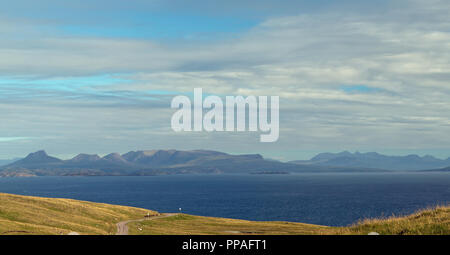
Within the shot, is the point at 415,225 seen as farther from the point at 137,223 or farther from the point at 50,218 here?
the point at 137,223

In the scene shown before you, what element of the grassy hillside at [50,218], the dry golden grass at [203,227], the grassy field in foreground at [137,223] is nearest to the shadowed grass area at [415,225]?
the grassy field in foreground at [137,223]

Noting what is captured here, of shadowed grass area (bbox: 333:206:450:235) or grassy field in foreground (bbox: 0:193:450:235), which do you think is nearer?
shadowed grass area (bbox: 333:206:450:235)

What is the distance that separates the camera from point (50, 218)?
2574 inches

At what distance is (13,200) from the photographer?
7656 centimetres

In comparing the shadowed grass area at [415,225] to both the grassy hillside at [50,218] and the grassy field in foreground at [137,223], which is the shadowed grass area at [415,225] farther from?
the grassy hillside at [50,218]

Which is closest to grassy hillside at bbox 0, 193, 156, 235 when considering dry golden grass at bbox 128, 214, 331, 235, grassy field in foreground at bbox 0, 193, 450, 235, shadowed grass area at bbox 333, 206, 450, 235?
grassy field in foreground at bbox 0, 193, 450, 235

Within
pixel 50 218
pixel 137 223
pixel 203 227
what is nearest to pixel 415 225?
pixel 203 227

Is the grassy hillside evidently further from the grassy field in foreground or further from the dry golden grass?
the dry golden grass

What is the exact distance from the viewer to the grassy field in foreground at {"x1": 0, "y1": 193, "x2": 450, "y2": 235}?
3051cm

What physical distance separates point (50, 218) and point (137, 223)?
15.6 metres

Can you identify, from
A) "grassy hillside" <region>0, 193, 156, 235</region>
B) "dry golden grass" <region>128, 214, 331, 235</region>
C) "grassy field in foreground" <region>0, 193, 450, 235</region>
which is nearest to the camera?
"grassy field in foreground" <region>0, 193, 450, 235</region>
